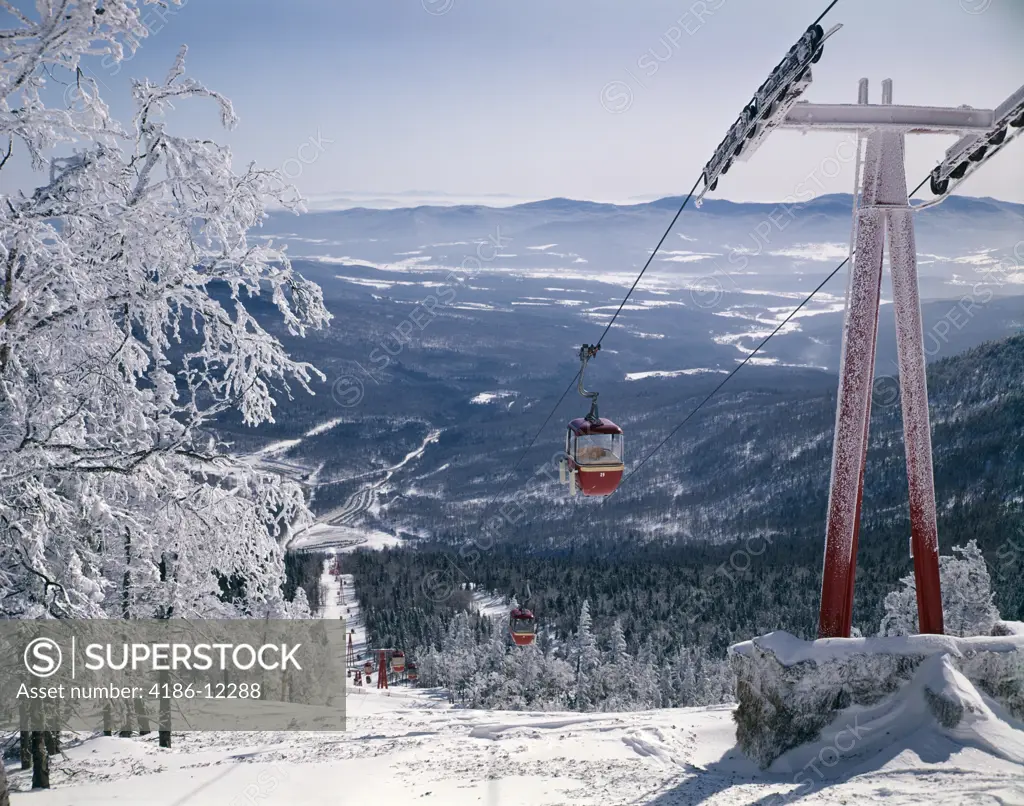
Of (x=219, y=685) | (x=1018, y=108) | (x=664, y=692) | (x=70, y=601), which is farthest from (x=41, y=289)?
(x=664, y=692)

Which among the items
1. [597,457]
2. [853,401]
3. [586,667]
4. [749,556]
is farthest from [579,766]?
[749,556]

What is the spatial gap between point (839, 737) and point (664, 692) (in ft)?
174

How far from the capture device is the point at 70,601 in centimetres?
754

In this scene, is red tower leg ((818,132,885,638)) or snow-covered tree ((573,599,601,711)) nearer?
red tower leg ((818,132,885,638))

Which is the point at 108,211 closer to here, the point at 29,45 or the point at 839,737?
the point at 29,45

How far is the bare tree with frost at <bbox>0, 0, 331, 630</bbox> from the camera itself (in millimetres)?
6520

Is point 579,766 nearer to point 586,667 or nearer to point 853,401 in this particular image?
point 853,401

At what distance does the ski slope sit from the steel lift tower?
6.59ft

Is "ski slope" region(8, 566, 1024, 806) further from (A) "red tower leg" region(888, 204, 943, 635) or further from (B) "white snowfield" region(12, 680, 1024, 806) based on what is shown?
(A) "red tower leg" region(888, 204, 943, 635)

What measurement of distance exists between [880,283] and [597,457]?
6.36 m

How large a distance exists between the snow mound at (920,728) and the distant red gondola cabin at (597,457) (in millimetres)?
6144

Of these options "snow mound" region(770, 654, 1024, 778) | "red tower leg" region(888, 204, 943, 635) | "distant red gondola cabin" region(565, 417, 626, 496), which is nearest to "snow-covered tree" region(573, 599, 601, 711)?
"distant red gondola cabin" region(565, 417, 626, 496)

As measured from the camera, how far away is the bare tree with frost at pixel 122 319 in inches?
257

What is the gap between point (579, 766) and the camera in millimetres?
13820
